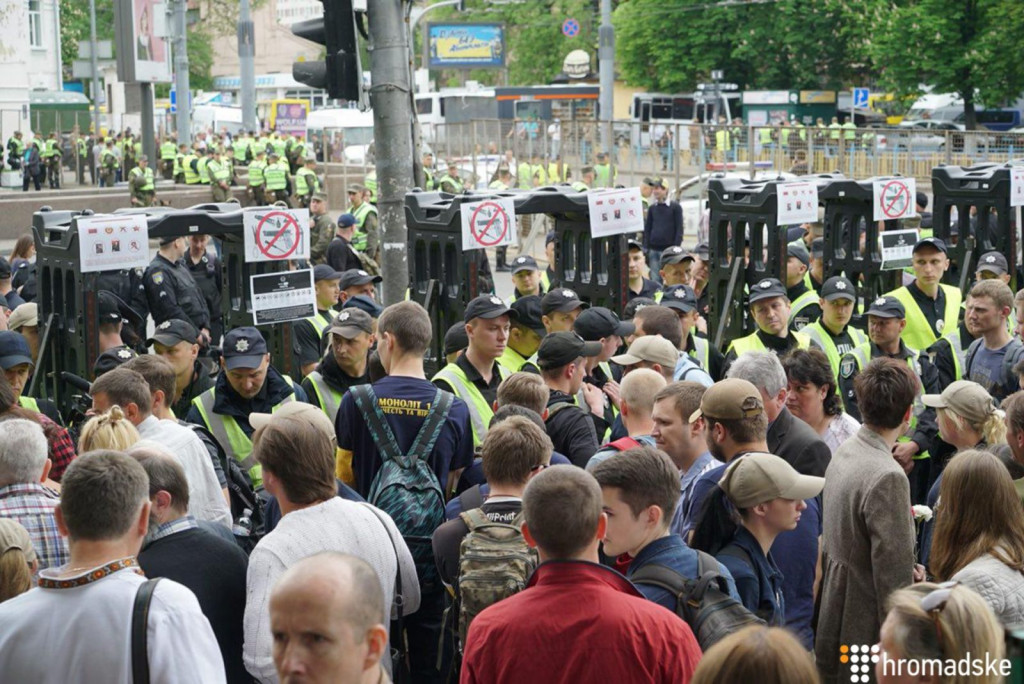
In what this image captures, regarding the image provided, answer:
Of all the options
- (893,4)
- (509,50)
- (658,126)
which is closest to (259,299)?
(658,126)

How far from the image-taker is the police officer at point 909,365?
306 inches

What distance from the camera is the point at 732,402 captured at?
5.07 m

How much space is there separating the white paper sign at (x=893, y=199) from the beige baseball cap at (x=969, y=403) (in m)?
5.59

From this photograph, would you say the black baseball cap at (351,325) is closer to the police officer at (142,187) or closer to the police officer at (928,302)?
the police officer at (928,302)

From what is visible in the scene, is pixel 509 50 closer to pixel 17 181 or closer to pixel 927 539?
pixel 17 181

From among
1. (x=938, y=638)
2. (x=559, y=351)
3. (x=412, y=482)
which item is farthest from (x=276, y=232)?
(x=938, y=638)

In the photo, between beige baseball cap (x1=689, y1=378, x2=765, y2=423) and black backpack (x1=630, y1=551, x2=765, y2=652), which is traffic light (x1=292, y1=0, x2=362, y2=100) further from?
black backpack (x1=630, y1=551, x2=765, y2=652)

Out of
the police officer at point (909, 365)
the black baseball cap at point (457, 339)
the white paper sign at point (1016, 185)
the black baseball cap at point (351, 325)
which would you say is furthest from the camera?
the white paper sign at point (1016, 185)

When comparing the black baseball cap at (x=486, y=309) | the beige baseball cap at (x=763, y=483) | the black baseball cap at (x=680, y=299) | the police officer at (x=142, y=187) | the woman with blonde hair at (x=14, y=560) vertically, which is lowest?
the woman with blonde hair at (x=14, y=560)

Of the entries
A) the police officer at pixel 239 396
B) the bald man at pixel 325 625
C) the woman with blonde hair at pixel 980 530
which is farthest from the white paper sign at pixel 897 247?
the bald man at pixel 325 625

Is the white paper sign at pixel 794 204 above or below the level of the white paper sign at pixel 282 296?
above

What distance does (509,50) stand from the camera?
7481cm

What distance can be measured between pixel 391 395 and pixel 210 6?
239 ft

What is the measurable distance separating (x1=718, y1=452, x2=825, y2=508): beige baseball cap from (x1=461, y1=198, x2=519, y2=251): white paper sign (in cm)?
551
